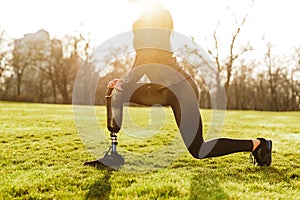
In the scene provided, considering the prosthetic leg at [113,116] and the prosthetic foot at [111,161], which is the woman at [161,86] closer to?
the prosthetic leg at [113,116]

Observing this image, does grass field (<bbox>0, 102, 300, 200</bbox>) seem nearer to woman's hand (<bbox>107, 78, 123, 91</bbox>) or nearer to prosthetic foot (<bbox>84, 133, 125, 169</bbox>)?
prosthetic foot (<bbox>84, 133, 125, 169</bbox>)

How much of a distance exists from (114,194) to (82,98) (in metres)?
33.2

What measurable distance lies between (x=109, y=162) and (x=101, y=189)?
964 millimetres

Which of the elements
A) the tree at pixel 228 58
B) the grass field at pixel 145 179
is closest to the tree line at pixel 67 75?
the tree at pixel 228 58

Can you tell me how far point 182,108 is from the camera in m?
3.63

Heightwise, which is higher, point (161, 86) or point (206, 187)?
point (161, 86)

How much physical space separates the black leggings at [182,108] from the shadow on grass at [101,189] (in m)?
0.69

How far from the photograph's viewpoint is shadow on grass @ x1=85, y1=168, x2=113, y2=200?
3002 millimetres

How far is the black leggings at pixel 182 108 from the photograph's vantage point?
143 inches

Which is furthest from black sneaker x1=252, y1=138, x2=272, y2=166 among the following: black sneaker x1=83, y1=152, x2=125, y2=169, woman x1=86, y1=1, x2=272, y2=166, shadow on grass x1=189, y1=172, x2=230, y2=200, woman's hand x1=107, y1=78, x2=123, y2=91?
woman's hand x1=107, y1=78, x2=123, y2=91

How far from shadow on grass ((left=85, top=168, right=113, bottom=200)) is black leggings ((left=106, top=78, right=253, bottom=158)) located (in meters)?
0.69

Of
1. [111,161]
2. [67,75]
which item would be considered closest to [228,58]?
[67,75]

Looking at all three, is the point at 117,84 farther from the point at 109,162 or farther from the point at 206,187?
the point at 206,187

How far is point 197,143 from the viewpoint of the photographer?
371 cm
